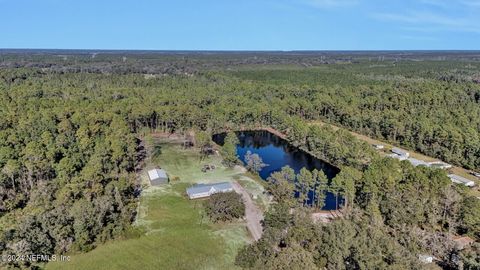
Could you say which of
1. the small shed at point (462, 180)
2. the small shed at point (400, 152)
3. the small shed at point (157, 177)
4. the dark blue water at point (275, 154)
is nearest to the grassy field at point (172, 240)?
the small shed at point (157, 177)

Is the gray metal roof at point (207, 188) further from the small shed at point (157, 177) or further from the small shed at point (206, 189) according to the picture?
the small shed at point (157, 177)

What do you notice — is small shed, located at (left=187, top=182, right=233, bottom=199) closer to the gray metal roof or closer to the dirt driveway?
the gray metal roof

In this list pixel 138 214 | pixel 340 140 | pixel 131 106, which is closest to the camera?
pixel 138 214

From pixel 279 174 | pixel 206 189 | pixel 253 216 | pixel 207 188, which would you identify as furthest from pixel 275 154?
pixel 253 216

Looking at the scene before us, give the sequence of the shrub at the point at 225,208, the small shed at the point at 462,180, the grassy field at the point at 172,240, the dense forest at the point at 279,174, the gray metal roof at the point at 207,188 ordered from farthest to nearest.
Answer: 1. the small shed at the point at 462,180
2. the gray metal roof at the point at 207,188
3. the shrub at the point at 225,208
4. the grassy field at the point at 172,240
5. the dense forest at the point at 279,174

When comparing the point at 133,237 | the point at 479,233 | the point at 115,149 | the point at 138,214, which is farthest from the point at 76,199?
the point at 479,233

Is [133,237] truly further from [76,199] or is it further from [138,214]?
[76,199]

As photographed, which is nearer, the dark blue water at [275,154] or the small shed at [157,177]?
the small shed at [157,177]
